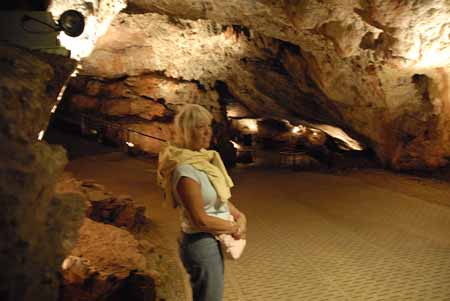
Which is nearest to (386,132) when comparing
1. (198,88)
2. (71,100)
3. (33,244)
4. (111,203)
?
(198,88)

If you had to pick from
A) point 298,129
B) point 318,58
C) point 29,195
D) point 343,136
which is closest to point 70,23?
point 29,195

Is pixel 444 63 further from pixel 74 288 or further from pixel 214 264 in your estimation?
pixel 74 288

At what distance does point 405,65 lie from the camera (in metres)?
6.39

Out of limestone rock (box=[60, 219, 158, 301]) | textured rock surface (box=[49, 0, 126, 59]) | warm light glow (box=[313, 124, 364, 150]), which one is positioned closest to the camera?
limestone rock (box=[60, 219, 158, 301])

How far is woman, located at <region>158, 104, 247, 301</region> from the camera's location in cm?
198

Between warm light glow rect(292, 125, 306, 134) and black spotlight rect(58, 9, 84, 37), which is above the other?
black spotlight rect(58, 9, 84, 37)

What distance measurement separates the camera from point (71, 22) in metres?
3.86

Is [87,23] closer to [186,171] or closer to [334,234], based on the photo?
[186,171]

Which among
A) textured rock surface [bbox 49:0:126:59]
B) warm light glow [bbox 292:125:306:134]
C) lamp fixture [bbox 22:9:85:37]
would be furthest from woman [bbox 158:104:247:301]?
warm light glow [bbox 292:125:306:134]

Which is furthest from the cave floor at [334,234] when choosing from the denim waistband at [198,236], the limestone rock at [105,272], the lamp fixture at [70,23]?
the lamp fixture at [70,23]

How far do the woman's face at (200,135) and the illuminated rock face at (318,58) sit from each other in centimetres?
452

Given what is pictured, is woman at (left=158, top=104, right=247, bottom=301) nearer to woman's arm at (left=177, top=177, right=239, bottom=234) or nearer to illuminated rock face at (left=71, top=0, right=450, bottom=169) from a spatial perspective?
woman's arm at (left=177, top=177, right=239, bottom=234)

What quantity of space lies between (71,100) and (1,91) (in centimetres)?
1253

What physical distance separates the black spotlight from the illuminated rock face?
3539mm
